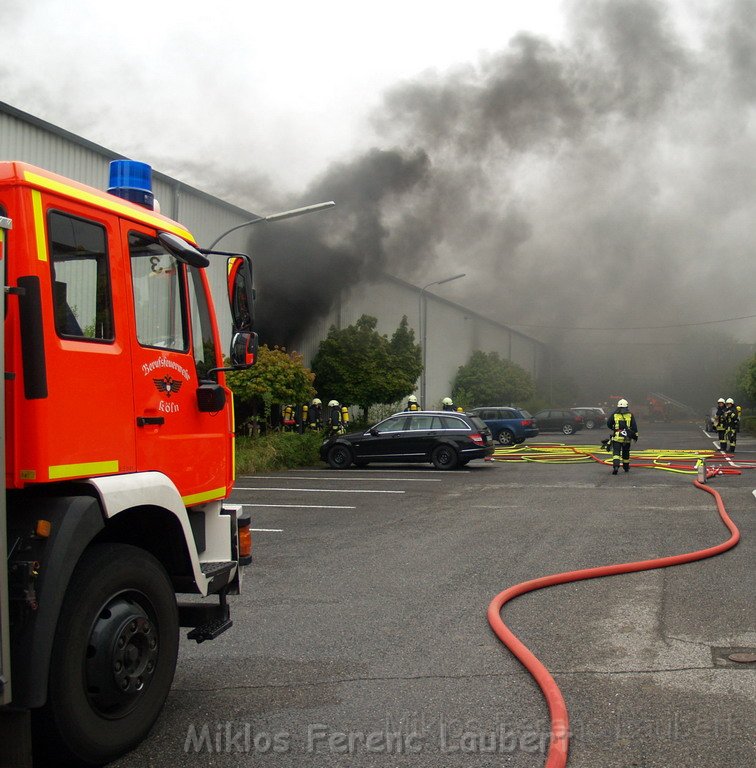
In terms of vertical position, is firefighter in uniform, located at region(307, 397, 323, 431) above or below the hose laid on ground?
above

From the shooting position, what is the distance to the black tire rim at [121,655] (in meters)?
3.33

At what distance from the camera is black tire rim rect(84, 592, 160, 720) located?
3.33 metres

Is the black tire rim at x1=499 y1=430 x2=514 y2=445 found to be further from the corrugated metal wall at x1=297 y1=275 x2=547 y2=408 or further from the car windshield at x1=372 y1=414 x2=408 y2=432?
the car windshield at x1=372 y1=414 x2=408 y2=432

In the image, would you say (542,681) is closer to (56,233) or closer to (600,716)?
(600,716)

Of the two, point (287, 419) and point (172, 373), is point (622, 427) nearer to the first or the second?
point (287, 419)

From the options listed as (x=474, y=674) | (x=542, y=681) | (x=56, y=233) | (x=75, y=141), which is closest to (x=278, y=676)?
(x=474, y=674)

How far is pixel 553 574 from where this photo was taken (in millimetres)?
7211

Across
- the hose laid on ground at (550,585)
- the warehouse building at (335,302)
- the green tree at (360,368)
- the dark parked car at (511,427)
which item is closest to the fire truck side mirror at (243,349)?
the hose laid on ground at (550,585)

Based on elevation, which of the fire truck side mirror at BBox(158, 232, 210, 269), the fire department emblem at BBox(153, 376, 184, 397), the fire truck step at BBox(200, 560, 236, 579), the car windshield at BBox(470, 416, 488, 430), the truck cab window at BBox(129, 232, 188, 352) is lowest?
the fire truck step at BBox(200, 560, 236, 579)

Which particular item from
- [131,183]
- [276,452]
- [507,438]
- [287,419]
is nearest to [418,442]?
[276,452]

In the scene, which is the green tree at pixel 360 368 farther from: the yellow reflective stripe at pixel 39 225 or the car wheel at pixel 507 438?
the yellow reflective stripe at pixel 39 225

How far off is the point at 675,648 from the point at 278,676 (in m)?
2.29

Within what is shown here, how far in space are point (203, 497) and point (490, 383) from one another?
155 ft

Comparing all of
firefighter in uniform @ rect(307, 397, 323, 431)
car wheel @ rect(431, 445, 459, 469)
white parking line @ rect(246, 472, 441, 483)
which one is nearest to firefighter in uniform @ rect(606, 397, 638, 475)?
white parking line @ rect(246, 472, 441, 483)
